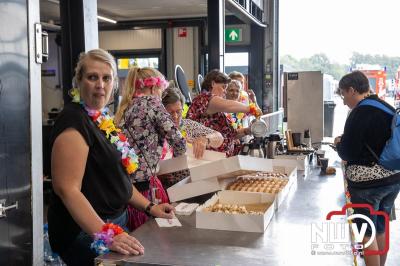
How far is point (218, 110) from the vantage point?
138 inches

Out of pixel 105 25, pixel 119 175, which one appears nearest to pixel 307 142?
pixel 119 175

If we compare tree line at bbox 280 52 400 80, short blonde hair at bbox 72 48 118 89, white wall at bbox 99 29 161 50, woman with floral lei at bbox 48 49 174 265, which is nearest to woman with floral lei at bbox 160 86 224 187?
woman with floral lei at bbox 48 49 174 265

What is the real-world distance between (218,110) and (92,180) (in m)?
1.87

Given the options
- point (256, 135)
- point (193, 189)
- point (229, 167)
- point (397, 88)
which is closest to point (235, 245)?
point (229, 167)

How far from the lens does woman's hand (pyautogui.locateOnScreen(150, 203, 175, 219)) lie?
212 centimetres

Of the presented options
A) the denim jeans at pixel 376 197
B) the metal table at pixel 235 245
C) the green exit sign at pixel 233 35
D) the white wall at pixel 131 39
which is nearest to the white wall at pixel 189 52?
the white wall at pixel 131 39

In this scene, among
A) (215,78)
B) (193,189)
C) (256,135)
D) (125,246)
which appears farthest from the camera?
(215,78)

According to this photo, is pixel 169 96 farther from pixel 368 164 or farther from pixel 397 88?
pixel 397 88

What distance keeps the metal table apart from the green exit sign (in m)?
9.37

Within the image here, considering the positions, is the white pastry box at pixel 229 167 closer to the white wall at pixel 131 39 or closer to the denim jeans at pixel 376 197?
the denim jeans at pixel 376 197

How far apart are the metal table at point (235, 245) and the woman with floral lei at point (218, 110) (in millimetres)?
1270

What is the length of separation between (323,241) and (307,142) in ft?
9.88

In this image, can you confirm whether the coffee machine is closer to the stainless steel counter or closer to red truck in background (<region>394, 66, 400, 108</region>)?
the stainless steel counter

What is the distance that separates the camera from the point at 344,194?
9.13ft
